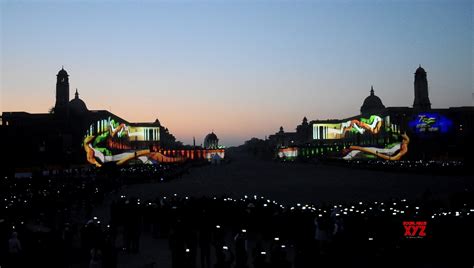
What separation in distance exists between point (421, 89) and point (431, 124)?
152 ft

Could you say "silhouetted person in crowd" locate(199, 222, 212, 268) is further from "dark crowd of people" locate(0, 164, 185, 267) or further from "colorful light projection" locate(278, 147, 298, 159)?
"colorful light projection" locate(278, 147, 298, 159)

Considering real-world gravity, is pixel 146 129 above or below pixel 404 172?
above

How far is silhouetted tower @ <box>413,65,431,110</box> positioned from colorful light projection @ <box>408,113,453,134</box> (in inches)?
1592

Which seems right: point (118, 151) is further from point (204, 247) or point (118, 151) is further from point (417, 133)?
point (204, 247)

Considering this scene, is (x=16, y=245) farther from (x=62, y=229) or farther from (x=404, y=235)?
(x=404, y=235)

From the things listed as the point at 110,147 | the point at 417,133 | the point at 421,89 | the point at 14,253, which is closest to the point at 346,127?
the point at 421,89

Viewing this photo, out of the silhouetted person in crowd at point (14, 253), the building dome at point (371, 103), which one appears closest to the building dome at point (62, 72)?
the silhouetted person in crowd at point (14, 253)

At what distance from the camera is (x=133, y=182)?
4675 cm

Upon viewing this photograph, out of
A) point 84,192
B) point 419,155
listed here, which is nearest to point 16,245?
point 84,192

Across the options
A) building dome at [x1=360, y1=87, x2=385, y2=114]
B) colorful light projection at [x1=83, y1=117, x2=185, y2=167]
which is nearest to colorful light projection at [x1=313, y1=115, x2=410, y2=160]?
building dome at [x1=360, y1=87, x2=385, y2=114]

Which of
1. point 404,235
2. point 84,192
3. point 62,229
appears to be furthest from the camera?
point 84,192

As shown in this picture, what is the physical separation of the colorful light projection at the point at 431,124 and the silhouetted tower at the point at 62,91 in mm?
69714

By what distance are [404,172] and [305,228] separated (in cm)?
4622

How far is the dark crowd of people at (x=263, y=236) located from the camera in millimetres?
11805
